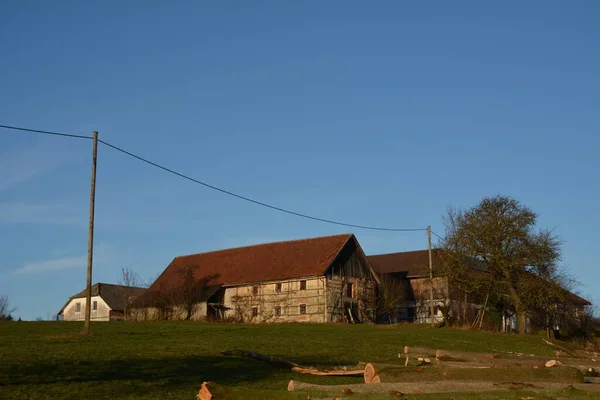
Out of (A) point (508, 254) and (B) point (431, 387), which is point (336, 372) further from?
(A) point (508, 254)

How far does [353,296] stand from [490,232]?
1376 centimetres

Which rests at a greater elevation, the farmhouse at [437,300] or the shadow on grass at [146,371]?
the farmhouse at [437,300]

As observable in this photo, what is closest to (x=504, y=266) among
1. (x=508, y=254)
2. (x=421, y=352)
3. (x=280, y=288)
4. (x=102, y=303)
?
(x=508, y=254)

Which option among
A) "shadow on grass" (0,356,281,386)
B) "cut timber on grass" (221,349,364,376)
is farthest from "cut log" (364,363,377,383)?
"shadow on grass" (0,356,281,386)

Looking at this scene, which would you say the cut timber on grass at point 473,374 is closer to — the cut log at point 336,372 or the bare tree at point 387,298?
the cut log at point 336,372

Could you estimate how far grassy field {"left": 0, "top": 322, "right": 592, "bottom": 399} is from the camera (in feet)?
52.2

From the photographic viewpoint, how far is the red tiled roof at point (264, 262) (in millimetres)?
58938

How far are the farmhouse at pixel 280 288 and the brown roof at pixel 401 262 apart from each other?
12.8m

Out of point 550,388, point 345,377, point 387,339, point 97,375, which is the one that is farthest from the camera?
point 387,339

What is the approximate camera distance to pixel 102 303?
8644 centimetres

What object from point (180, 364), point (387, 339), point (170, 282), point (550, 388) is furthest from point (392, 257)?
point (550, 388)

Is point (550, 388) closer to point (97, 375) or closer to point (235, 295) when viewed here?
point (97, 375)

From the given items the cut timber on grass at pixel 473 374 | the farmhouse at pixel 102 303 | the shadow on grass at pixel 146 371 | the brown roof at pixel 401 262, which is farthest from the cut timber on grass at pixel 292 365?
the farmhouse at pixel 102 303

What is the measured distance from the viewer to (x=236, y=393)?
11.2 meters
